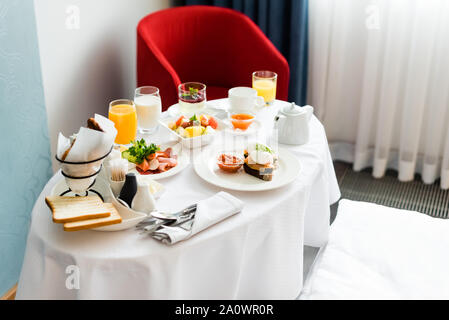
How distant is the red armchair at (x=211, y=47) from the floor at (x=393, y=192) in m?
0.82

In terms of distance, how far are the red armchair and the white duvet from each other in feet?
4.02

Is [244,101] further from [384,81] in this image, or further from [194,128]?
[384,81]

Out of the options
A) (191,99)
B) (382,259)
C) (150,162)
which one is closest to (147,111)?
(191,99)

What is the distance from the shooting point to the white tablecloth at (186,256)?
1.28m

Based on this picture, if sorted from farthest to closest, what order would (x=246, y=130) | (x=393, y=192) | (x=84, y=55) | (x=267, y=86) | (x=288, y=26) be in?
(x=288, y=26) → (x=393, y=192) → (x=84, y=55) → (x=267, y=86) → (x=246, y=130)

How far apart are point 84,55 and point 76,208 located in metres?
1.67

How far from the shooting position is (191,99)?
2062mm

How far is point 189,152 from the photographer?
1.82 m

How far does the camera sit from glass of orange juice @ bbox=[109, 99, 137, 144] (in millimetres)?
1816

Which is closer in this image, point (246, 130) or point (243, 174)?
point (243, 174)

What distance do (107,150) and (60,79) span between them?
4.60ft

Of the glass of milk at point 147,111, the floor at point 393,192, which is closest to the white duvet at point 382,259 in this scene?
the glass of milk at point 147,111

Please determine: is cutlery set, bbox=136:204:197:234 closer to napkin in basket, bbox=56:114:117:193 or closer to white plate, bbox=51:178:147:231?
white plate, bbox=51:178:147:231

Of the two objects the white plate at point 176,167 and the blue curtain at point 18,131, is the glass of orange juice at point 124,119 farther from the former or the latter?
the blue curtain at point 18,131
